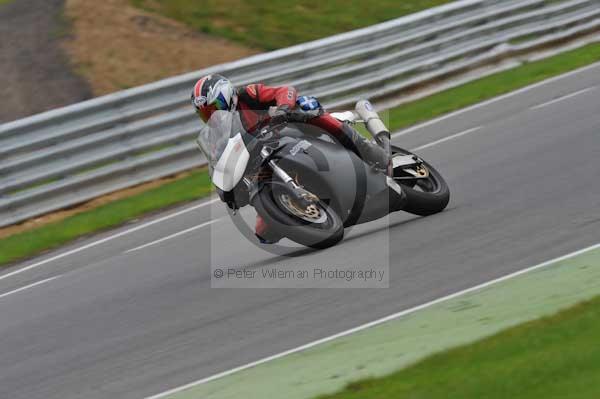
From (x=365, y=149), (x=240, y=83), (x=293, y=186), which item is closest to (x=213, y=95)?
(x=293, y=186)

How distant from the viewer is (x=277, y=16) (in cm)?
2097

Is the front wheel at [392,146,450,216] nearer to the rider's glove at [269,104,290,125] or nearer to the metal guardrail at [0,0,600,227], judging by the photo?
the rider's glove at [269,104,290,125]

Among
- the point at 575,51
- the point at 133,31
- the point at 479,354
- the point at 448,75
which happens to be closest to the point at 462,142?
the point at 448,75

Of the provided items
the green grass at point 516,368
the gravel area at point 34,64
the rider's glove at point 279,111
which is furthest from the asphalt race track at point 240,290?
the gravel area at point 34,64

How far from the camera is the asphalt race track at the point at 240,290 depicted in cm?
666

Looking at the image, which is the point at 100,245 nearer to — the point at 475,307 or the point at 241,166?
the point at 241,166

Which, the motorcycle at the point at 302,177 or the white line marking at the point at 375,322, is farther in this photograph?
the motorcycle at the point at 302,177

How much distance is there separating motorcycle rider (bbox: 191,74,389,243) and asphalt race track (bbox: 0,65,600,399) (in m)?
0.72

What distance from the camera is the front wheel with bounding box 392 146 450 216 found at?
8.63 m

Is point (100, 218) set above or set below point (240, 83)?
below

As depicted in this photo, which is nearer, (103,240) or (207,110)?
(207,110)

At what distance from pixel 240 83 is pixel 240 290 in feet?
21.5

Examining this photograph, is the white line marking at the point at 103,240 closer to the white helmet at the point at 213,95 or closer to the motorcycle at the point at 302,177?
the motorcycle at the point at 302,177

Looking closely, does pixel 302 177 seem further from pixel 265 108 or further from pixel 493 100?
pixel 493 100
